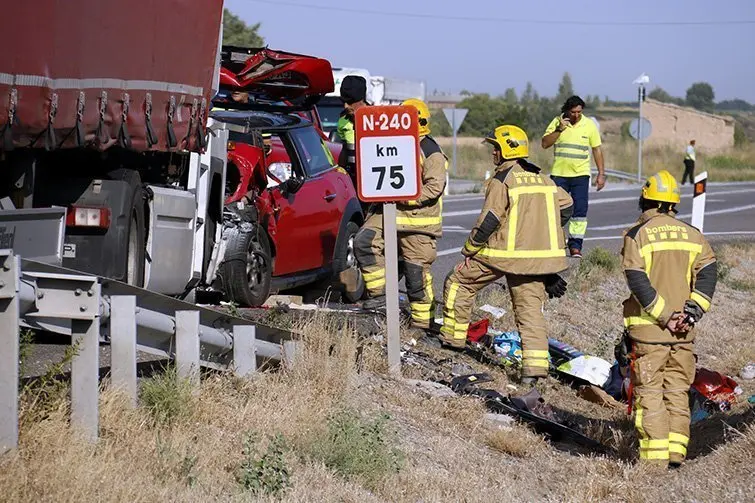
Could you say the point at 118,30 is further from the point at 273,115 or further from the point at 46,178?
the point at 273,115

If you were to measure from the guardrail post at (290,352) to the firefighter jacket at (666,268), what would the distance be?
6.65 feet

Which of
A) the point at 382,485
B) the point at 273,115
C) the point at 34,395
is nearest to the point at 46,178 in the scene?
the point at 34,395

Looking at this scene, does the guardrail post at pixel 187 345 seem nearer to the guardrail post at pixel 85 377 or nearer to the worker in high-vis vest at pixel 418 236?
the guardrail post at pixel 85 377

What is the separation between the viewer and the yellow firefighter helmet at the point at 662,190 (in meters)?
7.61

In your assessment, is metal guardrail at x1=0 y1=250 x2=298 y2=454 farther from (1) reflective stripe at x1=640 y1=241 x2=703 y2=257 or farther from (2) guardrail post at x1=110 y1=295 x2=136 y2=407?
(1) reflective stripe at x1=640 y1=241 x2=703 y2=257

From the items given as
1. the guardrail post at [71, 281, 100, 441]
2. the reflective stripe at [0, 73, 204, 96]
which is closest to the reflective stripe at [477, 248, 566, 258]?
the reflective stripe at [0, 73, 204, 96]

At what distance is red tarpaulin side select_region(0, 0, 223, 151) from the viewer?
7215 mm

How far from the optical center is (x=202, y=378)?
730cm

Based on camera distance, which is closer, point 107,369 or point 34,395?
point 34,395

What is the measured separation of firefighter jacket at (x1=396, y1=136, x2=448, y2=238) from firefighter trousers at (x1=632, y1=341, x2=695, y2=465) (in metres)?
3.12

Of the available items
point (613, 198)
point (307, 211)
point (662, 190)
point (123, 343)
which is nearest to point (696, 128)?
point (613, 198)

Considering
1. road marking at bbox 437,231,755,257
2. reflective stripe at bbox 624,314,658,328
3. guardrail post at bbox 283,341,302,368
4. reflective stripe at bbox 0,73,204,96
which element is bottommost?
road marking at bbox 437,231,755,257

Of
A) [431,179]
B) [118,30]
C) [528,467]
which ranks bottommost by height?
[528,467]

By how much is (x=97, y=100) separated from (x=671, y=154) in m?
55.4
